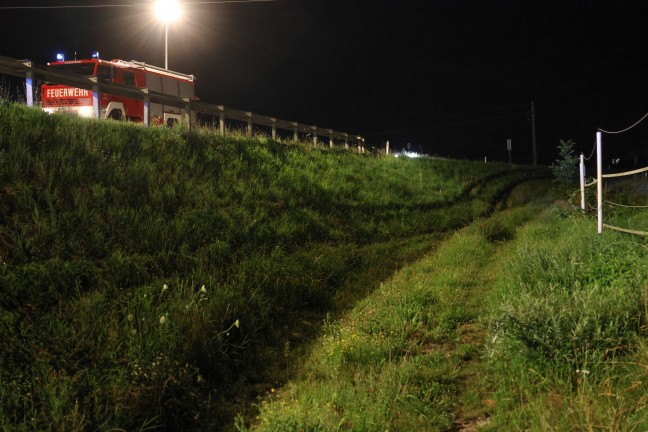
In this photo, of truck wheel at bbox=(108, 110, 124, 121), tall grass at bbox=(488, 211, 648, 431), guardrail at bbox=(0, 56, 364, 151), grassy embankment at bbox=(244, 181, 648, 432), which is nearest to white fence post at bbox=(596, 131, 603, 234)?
grassy embankment at bbox=(244, 181, 648, 432)

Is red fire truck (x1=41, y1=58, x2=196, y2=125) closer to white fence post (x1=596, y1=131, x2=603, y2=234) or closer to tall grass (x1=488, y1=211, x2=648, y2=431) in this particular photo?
white fence post (x1=596, y1=131, x2=603, y2=234)

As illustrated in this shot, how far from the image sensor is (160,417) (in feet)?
13.4

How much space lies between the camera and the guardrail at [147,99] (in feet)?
31.9

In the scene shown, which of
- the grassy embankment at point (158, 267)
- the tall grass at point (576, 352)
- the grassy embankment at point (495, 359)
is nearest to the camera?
the tall grass at point (576, 352)

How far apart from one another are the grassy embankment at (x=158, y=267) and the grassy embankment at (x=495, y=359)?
0.79 metres

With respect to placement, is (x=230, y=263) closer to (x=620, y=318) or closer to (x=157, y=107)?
(x=620, y=318)

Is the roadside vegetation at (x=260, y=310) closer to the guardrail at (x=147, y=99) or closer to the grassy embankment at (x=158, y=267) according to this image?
the grassy embankment at (x=158, y=267)

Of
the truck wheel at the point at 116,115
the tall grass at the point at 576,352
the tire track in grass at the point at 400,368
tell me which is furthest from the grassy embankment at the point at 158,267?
the truck wheel at the point at 116,115

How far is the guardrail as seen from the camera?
9711 mm

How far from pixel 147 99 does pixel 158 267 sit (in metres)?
6.81

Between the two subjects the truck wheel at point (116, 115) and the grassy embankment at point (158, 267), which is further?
the truck wheel at point (116, 115)

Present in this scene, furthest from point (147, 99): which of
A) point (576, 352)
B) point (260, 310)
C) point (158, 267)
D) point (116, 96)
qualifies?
point (576, 352)

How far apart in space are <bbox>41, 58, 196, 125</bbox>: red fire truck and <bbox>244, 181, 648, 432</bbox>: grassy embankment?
32.6ft

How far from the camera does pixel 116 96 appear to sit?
1495 cm
